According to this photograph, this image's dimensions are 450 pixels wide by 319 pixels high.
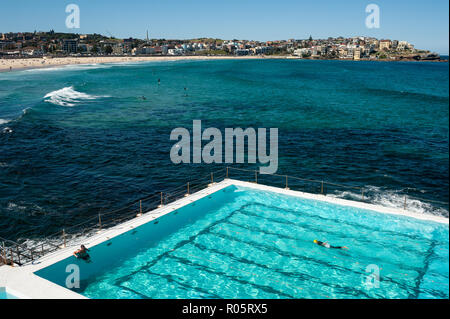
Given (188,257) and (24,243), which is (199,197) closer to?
(188,257)

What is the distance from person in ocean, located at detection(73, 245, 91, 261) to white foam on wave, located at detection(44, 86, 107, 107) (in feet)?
159

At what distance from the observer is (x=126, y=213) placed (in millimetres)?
21750

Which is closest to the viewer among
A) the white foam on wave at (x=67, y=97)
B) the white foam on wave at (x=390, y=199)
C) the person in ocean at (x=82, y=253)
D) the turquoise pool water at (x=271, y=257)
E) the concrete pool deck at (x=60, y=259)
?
the concrete pool deck at (x=60, y=259)

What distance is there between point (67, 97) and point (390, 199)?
5724 centimetres

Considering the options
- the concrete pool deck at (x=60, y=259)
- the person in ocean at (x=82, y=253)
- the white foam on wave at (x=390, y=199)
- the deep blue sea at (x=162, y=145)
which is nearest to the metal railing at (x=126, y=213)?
the white foam on wave at (x=390, y=199)

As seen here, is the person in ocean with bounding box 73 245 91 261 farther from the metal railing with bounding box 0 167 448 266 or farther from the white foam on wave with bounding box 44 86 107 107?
the white foam on wave with bounding box 44 86 107 107

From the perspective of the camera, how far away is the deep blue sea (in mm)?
23328

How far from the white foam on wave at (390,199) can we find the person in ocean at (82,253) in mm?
16210

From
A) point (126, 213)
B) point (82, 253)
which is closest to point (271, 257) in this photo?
point (82, 253)

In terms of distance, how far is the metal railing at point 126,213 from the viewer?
14.2 m

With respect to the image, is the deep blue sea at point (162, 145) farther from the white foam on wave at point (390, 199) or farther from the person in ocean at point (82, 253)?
the person in ocean at point (82, 253)

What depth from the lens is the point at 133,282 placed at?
1351 cm

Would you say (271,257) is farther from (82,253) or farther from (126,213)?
(126,213)
